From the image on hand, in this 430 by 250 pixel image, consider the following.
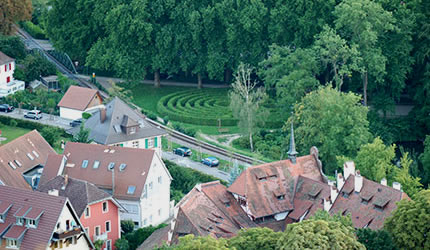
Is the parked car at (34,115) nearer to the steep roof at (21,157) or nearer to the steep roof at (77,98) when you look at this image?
the steep roof at (77,98)

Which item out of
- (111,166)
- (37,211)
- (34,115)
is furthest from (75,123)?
(37,211)

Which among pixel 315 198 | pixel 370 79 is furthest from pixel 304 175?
pixel 370 79

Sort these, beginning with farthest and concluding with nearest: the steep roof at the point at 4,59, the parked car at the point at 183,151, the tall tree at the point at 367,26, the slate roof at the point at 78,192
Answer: the steep roof at the point at 4,59
the tall tree at the point at 367,26
the parked car at the point at 183,151
the slate roof at the point at 78,192

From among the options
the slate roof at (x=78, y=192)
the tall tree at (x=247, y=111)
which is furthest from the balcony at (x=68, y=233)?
the tall tree at (x=247, y=111)

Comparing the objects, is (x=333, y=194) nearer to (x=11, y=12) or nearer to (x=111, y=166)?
(x=111, y=166)

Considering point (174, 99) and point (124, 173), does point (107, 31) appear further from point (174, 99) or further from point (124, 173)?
point (124, 173)

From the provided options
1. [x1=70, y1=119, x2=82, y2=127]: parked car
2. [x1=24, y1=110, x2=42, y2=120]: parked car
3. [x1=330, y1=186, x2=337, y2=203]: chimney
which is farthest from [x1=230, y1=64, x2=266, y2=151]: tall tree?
[x1=330, y1=186, x2=337, y2=203]: chimney
